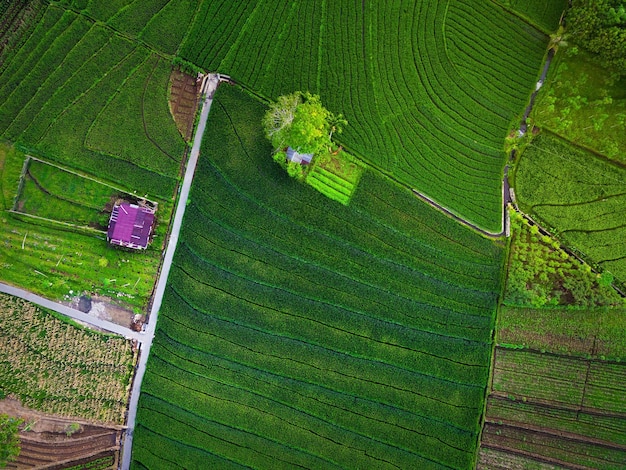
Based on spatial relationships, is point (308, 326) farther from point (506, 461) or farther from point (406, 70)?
point (406, 70)

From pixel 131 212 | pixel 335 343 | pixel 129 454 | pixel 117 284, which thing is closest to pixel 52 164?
pixel 131 212

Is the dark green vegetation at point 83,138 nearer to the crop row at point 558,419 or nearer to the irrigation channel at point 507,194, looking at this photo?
the irrigation channel at point 507,194

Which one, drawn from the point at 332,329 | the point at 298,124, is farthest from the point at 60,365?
the point at 298,124

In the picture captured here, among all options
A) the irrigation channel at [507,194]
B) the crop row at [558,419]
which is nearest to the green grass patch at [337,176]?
the irrigation channel at [507,194]

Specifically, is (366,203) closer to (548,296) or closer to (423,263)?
(423,263)

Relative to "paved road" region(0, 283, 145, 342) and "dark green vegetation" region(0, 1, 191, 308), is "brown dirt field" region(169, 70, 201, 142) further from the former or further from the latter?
"paved road" region(0, 283, 145, 342)

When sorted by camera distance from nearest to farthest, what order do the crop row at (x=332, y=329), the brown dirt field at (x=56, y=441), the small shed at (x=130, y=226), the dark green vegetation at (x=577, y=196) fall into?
the small shed at (x=130, y=226) → the brown dirt field at (x=56, y=441) → the crop row at (x=332, y=329) → the dark green vegetation at (x=577, y=196)
